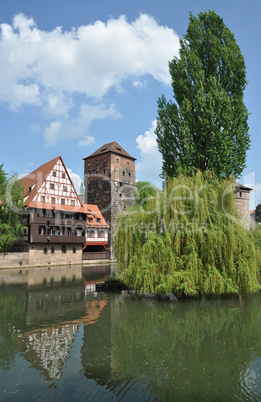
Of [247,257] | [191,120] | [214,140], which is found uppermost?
[191,120]

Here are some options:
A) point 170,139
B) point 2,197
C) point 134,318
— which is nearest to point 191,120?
point 170,139

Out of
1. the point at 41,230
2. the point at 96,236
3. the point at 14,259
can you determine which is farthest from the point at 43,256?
the point at 96,236

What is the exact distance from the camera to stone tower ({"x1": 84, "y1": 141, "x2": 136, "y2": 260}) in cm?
4956

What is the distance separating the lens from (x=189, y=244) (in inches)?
577

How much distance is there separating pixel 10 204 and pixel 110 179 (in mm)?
18695

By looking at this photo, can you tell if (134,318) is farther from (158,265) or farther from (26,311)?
(26,311)

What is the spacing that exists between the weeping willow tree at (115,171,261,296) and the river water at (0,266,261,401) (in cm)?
114

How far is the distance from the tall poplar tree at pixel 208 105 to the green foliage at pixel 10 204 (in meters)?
20.2

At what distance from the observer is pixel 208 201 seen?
15906 mm

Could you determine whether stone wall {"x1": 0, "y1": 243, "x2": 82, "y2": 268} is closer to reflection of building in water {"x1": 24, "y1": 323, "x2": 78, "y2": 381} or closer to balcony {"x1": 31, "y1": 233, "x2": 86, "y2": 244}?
balcony {"x1": 31, "y1": 233, "x2": 86, "y2": 244}

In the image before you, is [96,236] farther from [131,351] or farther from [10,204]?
[131,351]

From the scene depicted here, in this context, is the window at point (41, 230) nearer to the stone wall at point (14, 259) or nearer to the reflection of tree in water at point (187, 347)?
the stone wall at point (14, 259)

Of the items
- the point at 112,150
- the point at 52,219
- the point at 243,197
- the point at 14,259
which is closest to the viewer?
the point at 14,259

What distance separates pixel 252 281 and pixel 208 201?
4.51m
